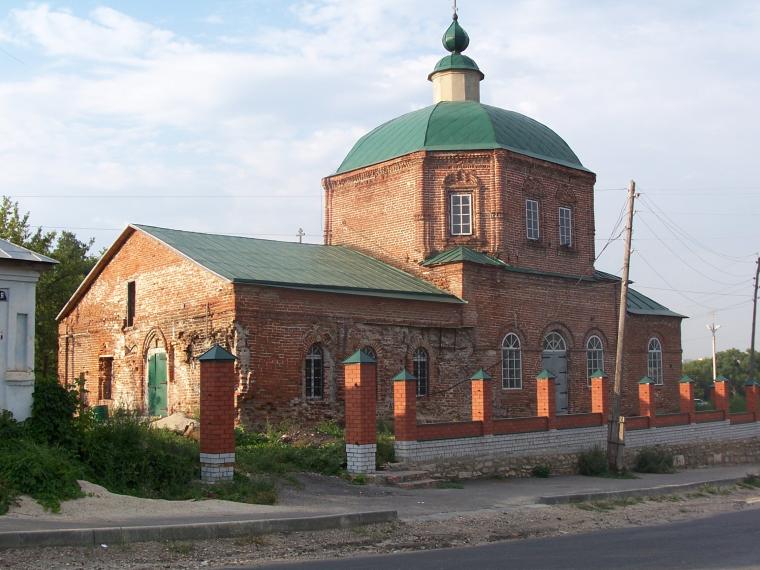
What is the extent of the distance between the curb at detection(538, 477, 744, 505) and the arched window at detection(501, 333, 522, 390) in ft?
19.9

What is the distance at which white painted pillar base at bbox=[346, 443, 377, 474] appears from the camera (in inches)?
587

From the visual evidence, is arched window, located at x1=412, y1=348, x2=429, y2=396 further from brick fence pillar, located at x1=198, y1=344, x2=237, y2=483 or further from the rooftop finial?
the rooftop finial

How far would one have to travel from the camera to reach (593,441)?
20250 mm

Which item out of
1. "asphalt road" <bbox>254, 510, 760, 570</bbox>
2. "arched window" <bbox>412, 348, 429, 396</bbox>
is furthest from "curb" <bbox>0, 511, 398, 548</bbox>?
"arched window" <bbox>412, 348, 429, 396</bbox>

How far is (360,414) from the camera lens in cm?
1484

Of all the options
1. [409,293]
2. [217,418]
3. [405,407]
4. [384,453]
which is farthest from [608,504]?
[409,293]

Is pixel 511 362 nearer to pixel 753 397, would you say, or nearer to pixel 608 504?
pixel 753 397

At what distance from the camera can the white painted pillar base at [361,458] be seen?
14.9 meters

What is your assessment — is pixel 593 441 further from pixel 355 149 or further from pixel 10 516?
pixel 10 516

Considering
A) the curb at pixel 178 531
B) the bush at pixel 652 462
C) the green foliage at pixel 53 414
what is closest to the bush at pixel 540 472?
the bush at pixel 652 462

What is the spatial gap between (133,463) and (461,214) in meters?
14.1

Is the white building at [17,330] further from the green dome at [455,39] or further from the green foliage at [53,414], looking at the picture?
the green dome at [455,39]

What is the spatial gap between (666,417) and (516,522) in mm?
11572

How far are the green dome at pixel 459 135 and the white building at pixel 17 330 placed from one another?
555 inches
